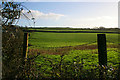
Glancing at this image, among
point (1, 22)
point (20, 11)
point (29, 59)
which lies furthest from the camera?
point (29, 59)

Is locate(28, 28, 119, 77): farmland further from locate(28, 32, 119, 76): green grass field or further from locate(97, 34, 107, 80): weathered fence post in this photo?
locate(97, 34, 107, 80): weathered fence post

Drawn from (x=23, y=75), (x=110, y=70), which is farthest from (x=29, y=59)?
(x=110, y=70)

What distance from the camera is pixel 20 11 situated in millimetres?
2652

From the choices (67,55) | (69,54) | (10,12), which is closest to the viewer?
(10,12)

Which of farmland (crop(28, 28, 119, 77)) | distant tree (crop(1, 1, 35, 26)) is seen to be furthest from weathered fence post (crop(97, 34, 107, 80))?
distant tree (crop(1, 1, 35, 26))

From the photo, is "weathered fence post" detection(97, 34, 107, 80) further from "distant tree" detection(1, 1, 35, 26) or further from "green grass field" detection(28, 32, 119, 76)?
"distant tree" detection(1, 1, 35, 26)

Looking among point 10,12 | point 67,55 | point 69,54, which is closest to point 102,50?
point 10,12

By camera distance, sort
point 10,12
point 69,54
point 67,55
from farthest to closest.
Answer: point 69,54, point 67,55, point 10,12

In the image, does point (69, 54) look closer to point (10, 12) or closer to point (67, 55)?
point (67, 55)

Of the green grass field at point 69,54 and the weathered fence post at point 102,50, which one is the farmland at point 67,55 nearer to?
the green grass field at point 69,54

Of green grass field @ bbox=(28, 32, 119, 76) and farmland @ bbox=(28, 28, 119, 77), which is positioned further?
green grass field @ bbox=(28, 32, 119, 76)

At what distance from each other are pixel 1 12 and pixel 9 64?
106cm

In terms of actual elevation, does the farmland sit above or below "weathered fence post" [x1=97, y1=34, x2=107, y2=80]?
below

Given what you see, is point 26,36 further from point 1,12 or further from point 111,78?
point 111,78
